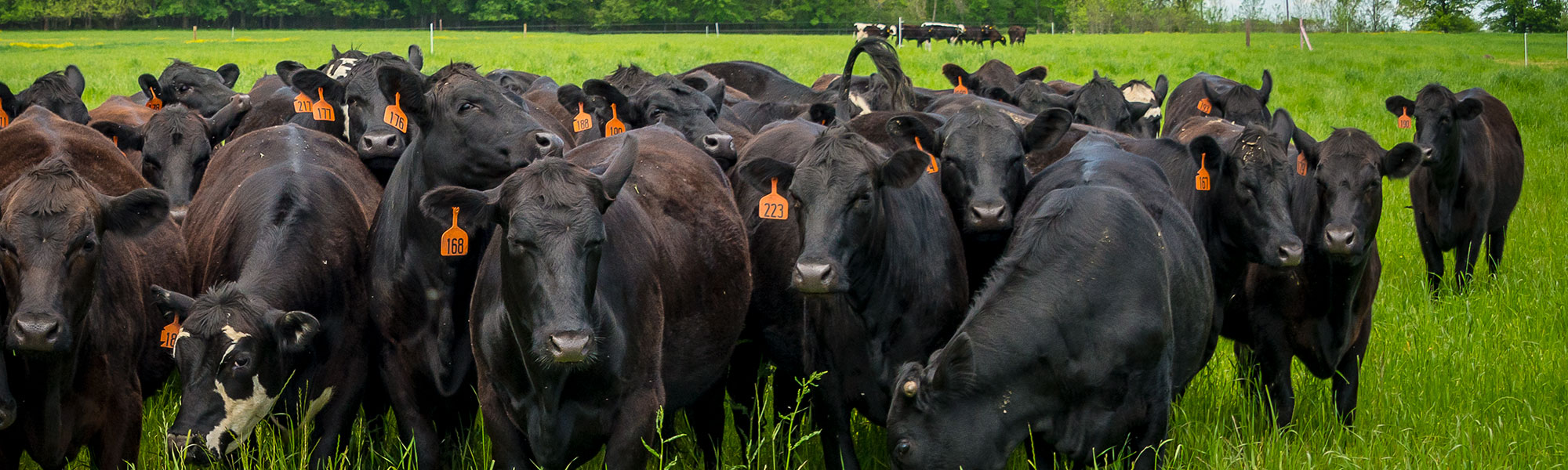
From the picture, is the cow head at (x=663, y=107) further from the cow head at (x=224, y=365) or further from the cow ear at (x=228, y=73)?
the cow ear at (x=228, y=73)

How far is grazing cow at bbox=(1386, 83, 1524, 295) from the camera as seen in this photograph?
8.30 metres

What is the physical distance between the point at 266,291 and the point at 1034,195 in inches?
119

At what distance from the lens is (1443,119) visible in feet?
27.2

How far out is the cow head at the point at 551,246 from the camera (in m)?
3.49

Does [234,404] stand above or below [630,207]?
below

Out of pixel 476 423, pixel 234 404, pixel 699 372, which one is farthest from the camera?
pixel 476 423

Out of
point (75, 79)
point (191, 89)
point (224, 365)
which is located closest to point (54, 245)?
point (224, 365)

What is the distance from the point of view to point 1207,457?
15.7ft

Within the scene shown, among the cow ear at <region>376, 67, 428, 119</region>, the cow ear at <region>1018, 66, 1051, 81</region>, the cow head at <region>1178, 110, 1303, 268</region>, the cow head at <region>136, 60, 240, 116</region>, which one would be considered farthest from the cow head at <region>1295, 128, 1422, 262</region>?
the cow head at <region>136, 60, 240, 116</region>

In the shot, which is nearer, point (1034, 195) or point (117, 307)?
point (117, 307)

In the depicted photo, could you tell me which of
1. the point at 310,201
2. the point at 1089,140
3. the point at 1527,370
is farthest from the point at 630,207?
the point at 1527,370

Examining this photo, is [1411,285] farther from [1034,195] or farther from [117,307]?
[117,307]

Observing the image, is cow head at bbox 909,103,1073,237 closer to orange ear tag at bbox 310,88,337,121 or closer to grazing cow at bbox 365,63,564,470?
grazing cow at bbox 365,63,564,470

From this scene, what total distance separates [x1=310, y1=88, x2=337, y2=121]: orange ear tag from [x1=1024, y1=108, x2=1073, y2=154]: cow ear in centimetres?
380
